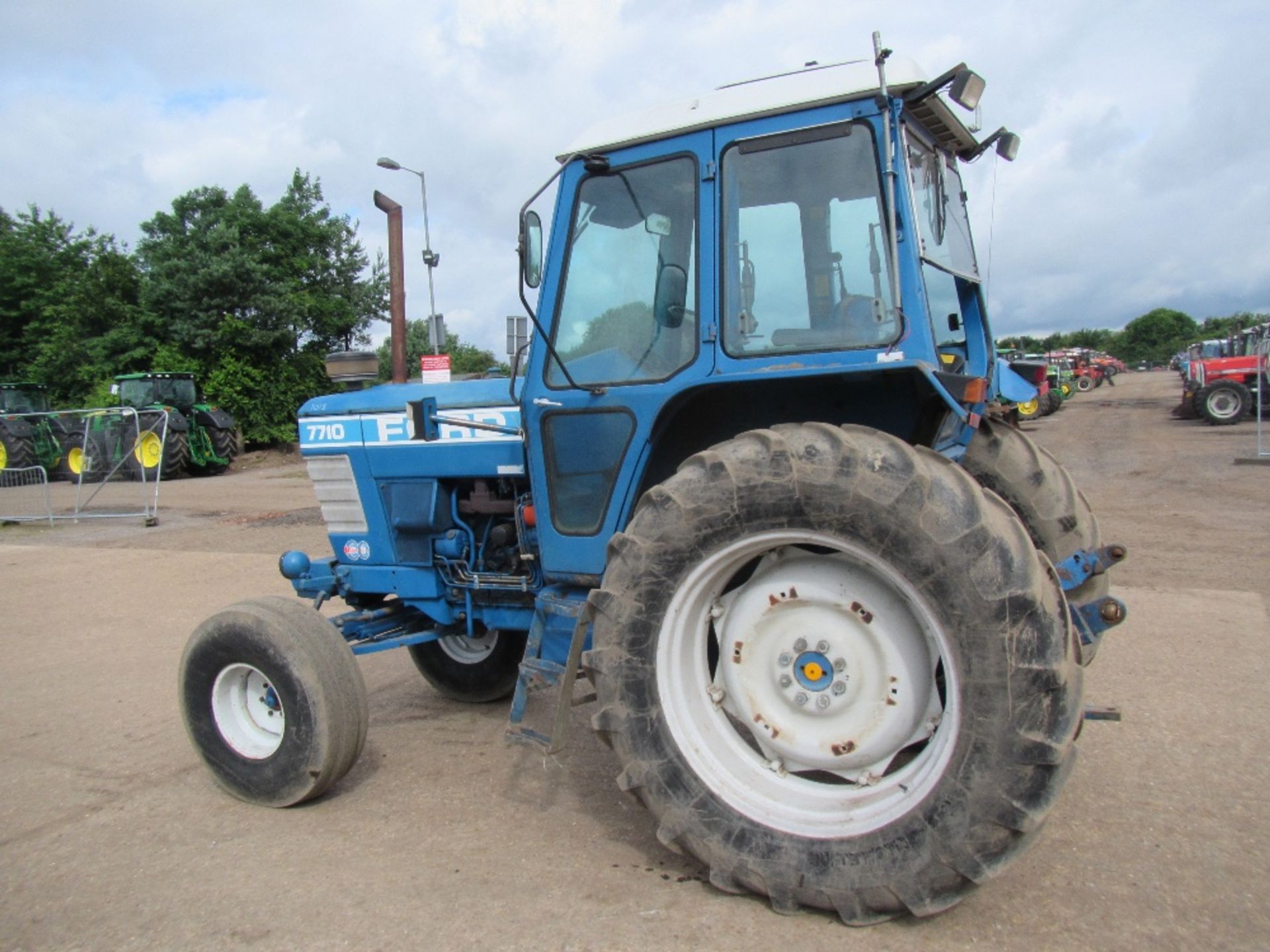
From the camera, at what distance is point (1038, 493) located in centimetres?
384

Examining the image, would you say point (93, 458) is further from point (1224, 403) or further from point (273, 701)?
point (1224, 403)

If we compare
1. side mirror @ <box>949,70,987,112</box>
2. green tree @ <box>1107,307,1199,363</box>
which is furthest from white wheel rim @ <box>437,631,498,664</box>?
green tree @ <box>1107,307,1199,363</box>

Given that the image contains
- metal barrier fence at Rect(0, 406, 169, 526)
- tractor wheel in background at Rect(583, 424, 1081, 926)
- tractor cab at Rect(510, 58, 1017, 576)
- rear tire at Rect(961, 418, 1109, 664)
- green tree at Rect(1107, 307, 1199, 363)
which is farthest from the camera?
green tree at Rect(1107, 307, 1199, 363)

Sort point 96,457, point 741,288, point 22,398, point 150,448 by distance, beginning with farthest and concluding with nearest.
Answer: point 22,398 → point 96,457 → point 150,448 → point 741,288

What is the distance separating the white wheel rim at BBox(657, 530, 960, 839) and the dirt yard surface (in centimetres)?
32

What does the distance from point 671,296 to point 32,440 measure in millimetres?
23401

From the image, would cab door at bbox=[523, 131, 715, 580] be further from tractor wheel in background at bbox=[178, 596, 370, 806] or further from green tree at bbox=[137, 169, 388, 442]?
green tree at bbox=[137, 169, 388, 442]

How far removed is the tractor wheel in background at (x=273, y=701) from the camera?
343cm

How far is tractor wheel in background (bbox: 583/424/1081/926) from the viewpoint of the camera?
234 centimetres

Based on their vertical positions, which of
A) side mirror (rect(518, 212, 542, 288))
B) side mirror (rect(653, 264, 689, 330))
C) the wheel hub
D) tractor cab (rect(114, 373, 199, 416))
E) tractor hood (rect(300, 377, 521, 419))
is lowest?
the wheel hub

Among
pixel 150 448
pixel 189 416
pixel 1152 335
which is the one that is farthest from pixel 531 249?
pixel 1152 335

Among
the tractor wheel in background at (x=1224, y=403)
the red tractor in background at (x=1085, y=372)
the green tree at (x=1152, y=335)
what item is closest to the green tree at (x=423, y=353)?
the tractor wheel in background at (x=1224, y=403)

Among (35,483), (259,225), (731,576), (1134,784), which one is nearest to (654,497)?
(731,576)

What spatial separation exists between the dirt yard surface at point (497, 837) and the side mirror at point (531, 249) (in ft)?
6.32
